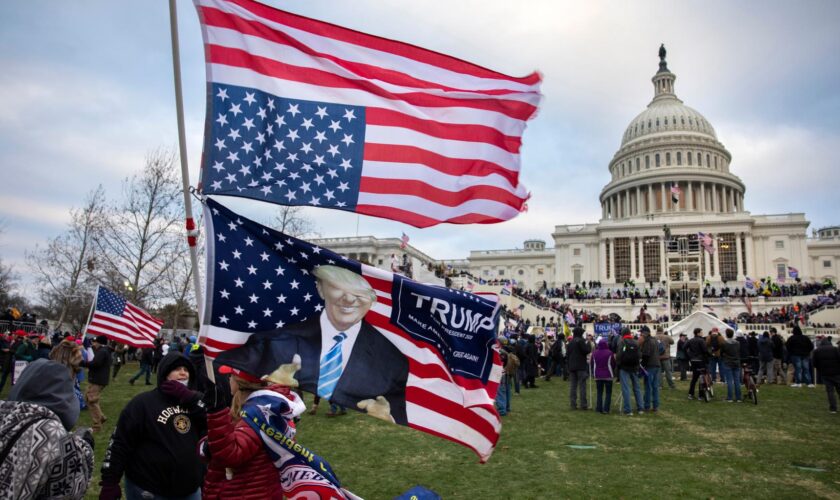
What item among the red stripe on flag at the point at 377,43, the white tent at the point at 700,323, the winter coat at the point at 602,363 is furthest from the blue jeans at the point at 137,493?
the white tent at the point at 700,323

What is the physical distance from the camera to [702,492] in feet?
21.9

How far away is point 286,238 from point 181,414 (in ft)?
4.84

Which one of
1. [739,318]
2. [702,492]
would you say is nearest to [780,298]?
[739,318]

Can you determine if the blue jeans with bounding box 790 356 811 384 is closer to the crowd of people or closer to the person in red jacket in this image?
the crowd of people

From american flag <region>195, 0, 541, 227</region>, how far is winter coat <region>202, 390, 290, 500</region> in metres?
1.78

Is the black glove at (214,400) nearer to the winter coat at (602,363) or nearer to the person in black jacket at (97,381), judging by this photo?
the person in black jacket at (97,381)

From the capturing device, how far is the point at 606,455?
8.52 m

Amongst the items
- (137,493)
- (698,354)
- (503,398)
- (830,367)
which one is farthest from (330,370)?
(830,367)

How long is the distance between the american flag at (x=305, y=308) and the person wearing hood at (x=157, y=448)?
54 centimetres

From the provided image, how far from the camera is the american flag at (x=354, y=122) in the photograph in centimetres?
426

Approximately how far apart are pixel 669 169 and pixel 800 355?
81.3m

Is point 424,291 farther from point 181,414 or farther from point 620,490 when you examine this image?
point 620,490

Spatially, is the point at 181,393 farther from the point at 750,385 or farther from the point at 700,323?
the point at 700,323

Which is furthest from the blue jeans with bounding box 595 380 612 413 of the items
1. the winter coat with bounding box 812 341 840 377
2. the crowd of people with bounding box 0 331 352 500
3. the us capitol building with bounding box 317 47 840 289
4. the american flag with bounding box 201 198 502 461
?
the us capitol building with bounding box 317 47 840 289
